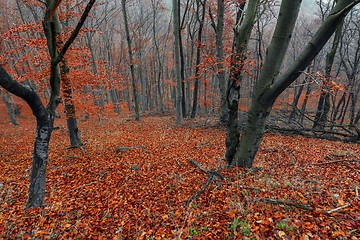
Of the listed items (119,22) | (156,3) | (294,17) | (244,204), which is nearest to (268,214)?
(244,204)

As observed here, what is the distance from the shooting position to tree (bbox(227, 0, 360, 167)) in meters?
2.56

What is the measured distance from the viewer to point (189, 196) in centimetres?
401

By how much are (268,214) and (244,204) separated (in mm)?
465

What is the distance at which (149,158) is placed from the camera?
6.54 metres

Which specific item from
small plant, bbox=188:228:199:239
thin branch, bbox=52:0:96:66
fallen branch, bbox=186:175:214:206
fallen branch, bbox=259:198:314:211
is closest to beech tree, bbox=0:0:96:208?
thin branch, bbox=52:0:96:66

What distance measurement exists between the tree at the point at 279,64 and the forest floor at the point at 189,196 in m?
0.93

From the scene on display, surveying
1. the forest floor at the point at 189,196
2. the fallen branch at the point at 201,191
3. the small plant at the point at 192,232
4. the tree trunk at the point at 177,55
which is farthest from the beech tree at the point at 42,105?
the tree trunk at the point at 177,55

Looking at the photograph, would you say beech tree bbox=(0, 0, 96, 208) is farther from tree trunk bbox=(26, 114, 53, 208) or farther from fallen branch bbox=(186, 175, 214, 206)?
fallen branch bbox=(186, 175, 214, 206)

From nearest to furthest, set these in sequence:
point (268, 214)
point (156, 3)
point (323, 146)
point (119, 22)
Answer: point (268, 214) < point (323, 146) < point (156, 3) < point (119, 22)

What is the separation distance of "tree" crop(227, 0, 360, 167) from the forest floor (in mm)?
934

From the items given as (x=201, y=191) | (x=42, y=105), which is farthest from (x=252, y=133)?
(x=42, y=105)

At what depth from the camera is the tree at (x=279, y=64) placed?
256 centimetres

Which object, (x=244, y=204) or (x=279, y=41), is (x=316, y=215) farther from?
(x=279, y=41)

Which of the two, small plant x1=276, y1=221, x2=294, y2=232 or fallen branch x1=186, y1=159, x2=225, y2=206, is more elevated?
small plant x1=276, y1=221, x2=294, y2=232
